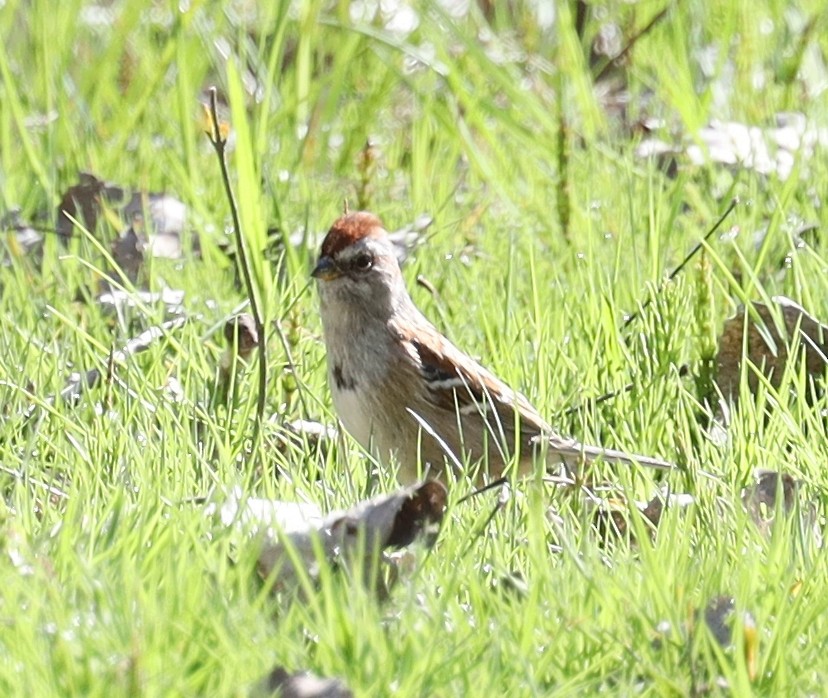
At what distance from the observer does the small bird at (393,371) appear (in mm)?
3750

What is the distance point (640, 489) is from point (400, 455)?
0.76 meters

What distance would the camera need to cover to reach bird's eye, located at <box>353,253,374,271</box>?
13.1 feet

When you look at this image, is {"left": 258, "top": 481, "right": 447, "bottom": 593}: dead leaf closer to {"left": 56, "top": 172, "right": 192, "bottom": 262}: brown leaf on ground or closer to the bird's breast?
the bird's breast

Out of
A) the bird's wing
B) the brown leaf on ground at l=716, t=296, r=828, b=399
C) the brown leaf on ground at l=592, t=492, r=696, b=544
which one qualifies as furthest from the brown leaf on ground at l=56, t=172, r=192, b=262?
the brown leaf on ground at l=592, t=492, r=696, b=544

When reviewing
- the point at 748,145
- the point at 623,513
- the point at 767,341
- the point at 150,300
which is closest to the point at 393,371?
the point at 150,300

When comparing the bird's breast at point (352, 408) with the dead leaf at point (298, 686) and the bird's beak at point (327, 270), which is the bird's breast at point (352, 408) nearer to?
the bird's beak at point (327, 270)

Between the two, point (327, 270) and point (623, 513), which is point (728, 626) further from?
point (327, 270)

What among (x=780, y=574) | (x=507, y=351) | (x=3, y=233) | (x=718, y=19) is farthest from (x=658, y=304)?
(x=718, y=19)

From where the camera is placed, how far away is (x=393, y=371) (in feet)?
13.0

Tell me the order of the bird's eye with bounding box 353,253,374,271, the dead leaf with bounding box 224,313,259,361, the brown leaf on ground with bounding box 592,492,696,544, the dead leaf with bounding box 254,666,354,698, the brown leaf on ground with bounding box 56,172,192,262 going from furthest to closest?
1. the brown leaf on ground with bounding box 56,172,192,262
2. the bird's eye with bounding box 353,253,374,271
3. the dead leaf with bounding box 224,313,259,361
4. the brown leaf on ground with bounding box 592,492,696,544
5. the dead leaf with bounding box 254,666,354,698

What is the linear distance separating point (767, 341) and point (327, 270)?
43.3 inches

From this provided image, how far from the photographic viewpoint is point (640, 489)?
3.21m

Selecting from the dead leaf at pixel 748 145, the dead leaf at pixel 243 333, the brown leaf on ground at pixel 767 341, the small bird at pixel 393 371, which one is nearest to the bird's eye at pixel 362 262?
the small bird at pixel 393 371

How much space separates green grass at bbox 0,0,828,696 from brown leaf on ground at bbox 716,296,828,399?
0.07 metres
